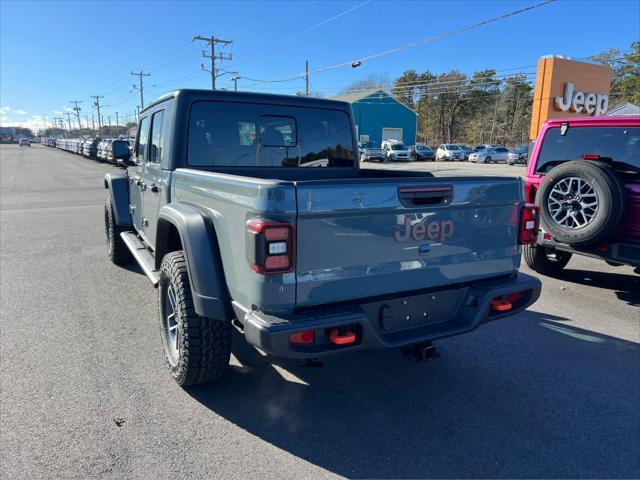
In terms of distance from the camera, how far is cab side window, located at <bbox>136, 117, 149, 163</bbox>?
186 inches

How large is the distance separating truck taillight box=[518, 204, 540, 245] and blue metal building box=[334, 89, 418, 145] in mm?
47466

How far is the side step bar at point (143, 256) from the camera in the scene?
3716mm

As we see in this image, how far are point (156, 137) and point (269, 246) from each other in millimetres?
2568

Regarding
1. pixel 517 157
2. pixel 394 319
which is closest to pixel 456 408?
pixel 394 319

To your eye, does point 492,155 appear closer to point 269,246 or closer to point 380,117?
point 380,117

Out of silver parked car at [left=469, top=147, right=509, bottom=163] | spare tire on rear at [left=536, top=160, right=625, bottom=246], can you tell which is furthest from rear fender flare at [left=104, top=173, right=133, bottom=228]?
silver parked car at [left=469, top=147, right=509, bottom=163]

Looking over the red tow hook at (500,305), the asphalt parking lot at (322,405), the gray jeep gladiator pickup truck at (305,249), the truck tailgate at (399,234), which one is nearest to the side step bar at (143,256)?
the gray jeep gladiator pickup truck at (305,249)

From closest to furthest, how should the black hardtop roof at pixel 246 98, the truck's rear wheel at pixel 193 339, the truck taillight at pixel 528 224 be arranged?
1. the truck's rear wheel at pixel 193 339
2. the truck taillight at pixel 528 224
3. the black hardtop roof at pixel 246 98

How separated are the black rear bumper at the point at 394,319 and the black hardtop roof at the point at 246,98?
2.04m

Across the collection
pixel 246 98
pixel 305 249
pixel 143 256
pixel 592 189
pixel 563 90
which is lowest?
pixel 143 256

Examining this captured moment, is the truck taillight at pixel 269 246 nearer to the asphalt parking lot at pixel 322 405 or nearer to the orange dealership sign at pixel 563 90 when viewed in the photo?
the asphalt parking lot at pixel 322 405

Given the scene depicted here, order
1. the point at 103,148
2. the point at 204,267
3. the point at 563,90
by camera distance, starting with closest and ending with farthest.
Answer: the point at 204,267 < the point at 563,90 < the point at 103,148

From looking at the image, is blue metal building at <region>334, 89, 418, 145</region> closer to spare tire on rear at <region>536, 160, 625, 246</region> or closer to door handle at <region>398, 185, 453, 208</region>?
spare tire on rear at <region>536, 160, 625, 246</region>

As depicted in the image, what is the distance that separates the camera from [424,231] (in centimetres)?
273
